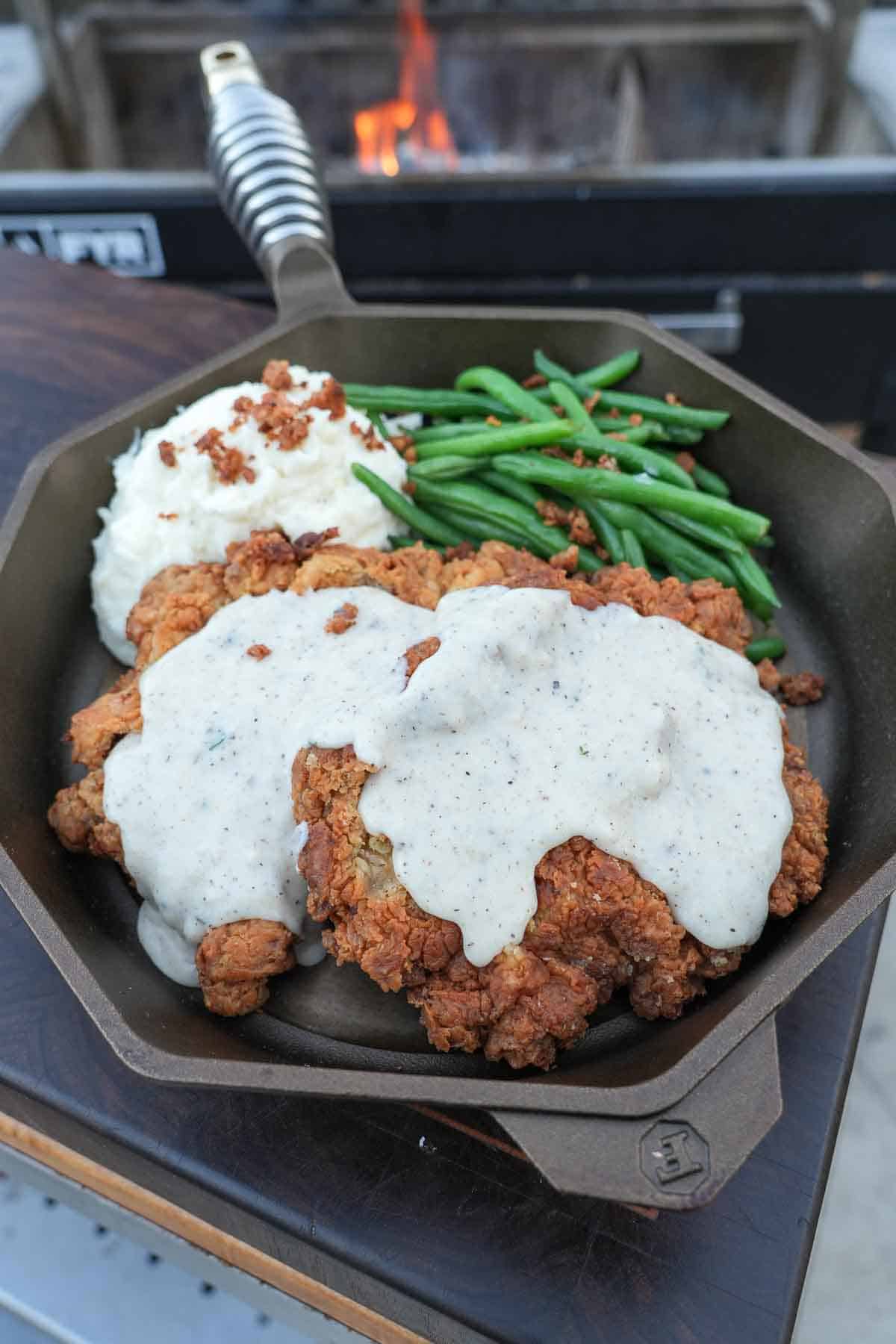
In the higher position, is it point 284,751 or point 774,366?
point 284,751

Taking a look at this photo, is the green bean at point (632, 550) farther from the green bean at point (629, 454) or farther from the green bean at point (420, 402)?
the green bean at point (420, 402)

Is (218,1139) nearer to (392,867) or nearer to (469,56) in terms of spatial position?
(392,867)

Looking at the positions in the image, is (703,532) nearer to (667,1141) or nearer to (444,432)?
(444,432)

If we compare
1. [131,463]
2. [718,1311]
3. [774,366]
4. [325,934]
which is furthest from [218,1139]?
[774,366]

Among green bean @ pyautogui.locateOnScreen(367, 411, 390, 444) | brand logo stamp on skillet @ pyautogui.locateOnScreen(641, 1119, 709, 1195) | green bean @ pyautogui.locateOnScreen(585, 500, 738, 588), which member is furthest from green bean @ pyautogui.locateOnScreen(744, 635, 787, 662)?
brand logo stamp on skillet @ pyautogui.locateOnScreen(641, 1119, 709, 1195)

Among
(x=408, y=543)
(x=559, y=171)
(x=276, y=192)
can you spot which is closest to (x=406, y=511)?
(x=408, y=543)

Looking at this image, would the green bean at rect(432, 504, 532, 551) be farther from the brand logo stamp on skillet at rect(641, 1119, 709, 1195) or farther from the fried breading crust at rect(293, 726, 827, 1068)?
the brand logo stamp on skillet at rect(641, 1119, 709, 1195)
